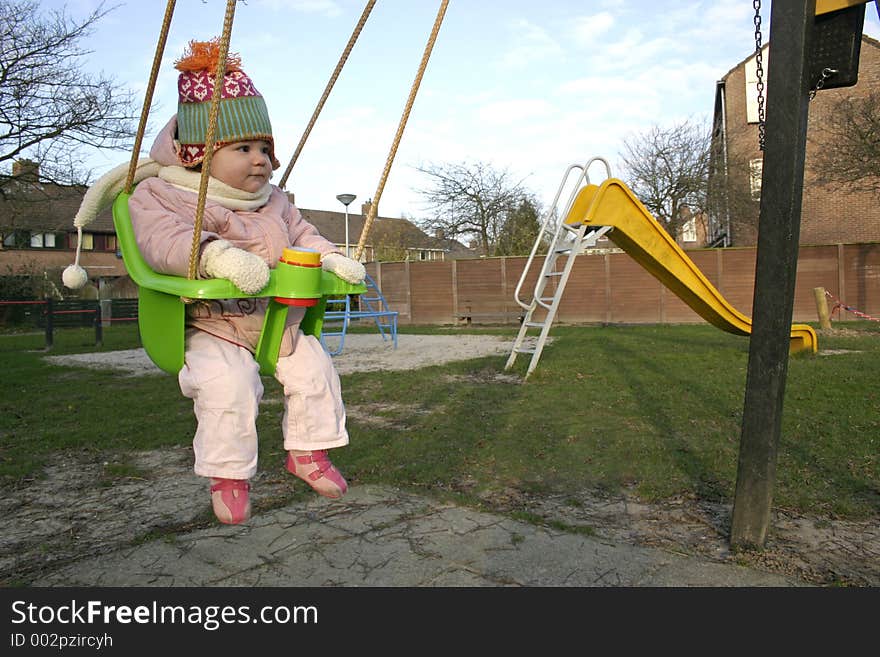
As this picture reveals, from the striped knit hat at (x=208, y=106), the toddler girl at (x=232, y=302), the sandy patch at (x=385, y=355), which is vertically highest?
the striped knit hat at (x=208, y=106)

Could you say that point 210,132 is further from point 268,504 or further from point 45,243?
point 45,243

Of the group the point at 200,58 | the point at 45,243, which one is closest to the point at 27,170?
the point at 200,58

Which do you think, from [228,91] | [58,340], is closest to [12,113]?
[58,340]

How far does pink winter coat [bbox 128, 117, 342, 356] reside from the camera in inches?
86.9

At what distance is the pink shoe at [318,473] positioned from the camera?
8.24 ft

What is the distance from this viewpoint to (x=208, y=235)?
87.5 inches

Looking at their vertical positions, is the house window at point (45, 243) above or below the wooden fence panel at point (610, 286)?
above

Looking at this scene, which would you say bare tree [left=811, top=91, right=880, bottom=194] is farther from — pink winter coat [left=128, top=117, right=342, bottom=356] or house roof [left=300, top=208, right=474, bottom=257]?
house roof [left=300, top=208, right=474, bottom=257]

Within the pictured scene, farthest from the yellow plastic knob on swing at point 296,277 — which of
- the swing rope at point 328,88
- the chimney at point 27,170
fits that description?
the chimney at point 27,170

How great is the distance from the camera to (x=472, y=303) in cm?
2320

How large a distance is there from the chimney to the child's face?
19.8 meters

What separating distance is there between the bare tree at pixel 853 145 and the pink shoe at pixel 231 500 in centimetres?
1694

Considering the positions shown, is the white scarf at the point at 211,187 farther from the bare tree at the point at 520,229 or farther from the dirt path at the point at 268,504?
the bare tree at the point at 520,229

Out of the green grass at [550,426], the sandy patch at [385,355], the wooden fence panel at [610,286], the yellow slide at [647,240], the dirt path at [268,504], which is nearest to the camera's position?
the dirt path at [268,504]
